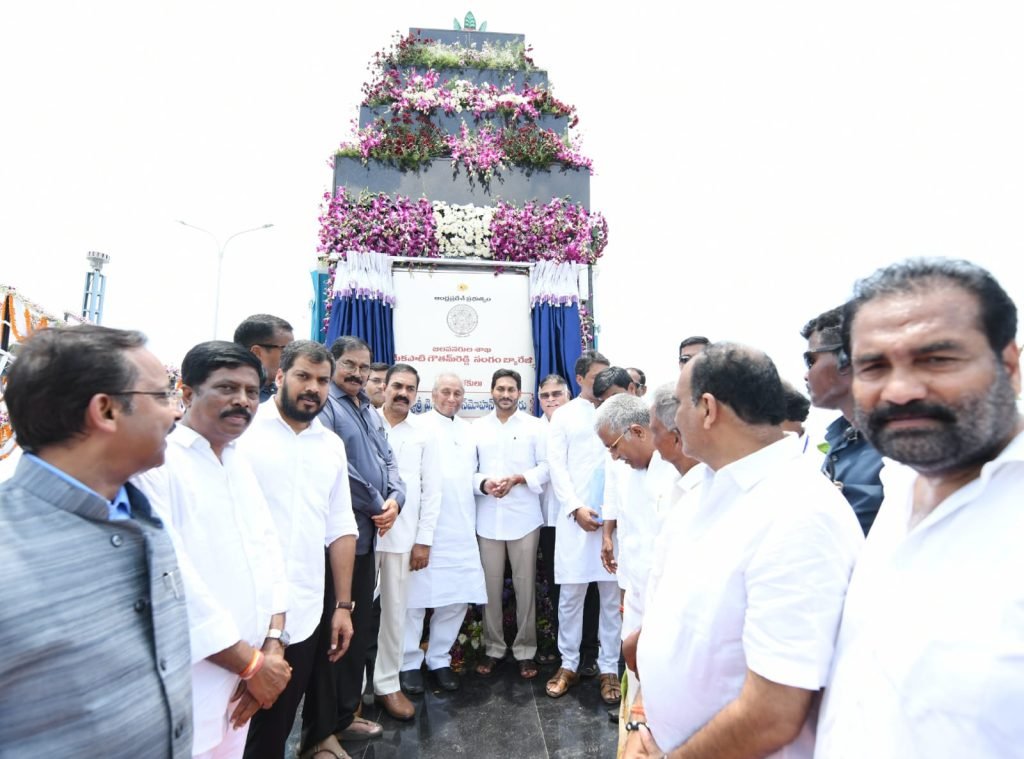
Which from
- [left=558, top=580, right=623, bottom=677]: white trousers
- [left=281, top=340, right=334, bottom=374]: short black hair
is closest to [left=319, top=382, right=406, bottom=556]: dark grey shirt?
[left=281, top=340, right=334, bottom=374]: short black hair

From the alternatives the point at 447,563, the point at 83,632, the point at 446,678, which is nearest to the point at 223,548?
the point at 83,632

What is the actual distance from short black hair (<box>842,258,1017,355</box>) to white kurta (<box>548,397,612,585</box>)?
10.1 feet

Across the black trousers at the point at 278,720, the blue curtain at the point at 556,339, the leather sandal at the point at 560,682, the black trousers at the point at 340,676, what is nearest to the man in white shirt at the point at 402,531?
the black trousers at the point at 340,676

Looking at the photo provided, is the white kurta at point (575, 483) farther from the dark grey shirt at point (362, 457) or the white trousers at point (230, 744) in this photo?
the white trousers at point (230, 744)

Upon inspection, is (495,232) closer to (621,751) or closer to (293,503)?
(293,503)

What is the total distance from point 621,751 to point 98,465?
1.83 metres

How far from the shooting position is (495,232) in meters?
6.29

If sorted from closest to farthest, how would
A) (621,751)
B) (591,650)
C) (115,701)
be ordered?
(115,701)
(621,751)
(591,650)

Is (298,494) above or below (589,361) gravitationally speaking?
below

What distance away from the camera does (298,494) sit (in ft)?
8.86

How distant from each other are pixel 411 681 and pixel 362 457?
172 centimetres

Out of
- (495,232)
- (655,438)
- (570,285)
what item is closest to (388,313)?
(495,232)

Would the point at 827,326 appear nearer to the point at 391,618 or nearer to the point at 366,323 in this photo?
the point at 391,618

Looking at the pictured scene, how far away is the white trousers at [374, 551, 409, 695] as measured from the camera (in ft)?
12.6
